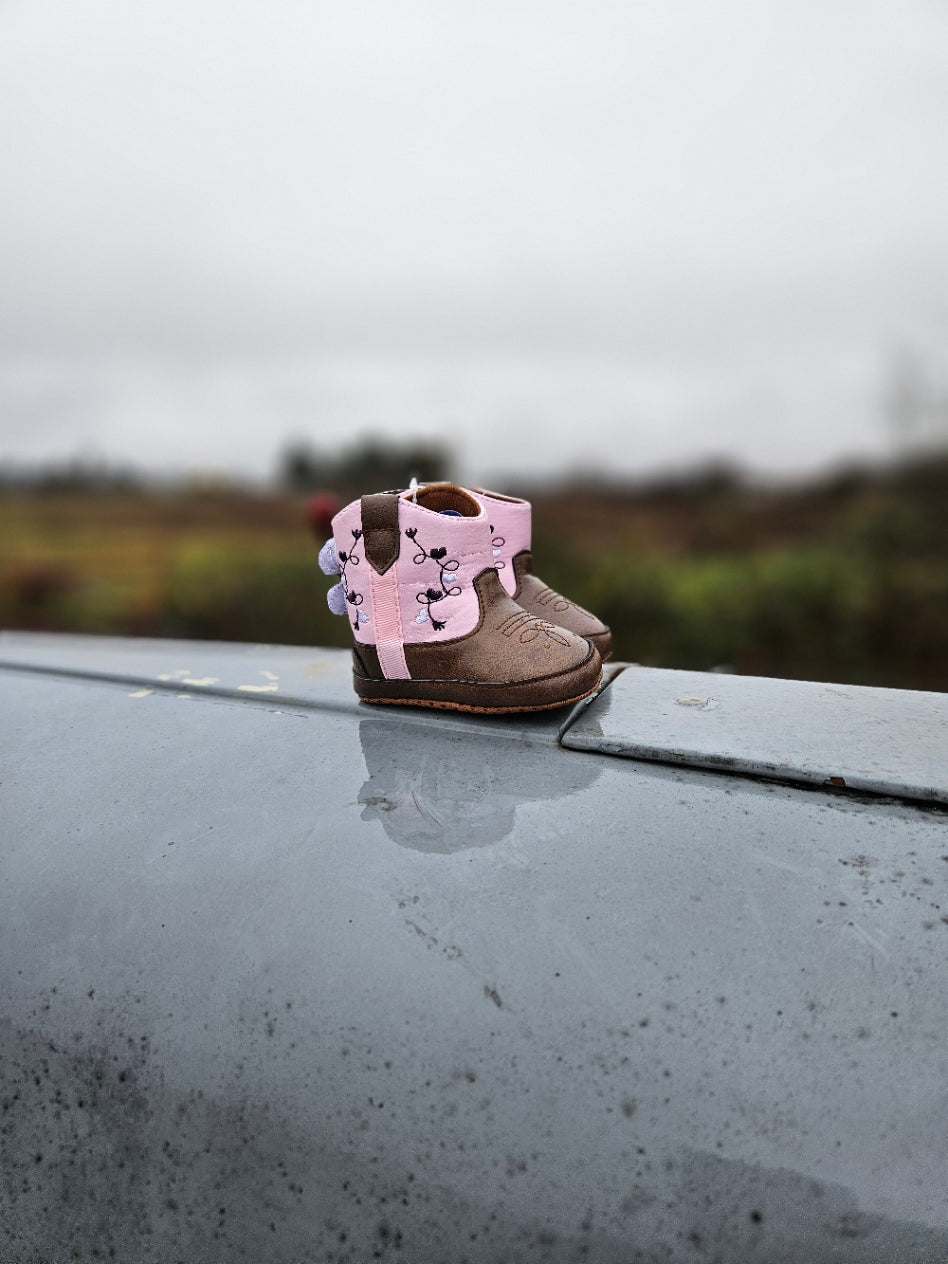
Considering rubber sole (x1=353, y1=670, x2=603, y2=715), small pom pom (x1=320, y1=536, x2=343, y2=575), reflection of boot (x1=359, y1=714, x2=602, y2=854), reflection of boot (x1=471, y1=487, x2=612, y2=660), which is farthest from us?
reflection of boot (x1=471, y1=487, x2=612, y2=660)

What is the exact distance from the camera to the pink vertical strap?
47.4 inches

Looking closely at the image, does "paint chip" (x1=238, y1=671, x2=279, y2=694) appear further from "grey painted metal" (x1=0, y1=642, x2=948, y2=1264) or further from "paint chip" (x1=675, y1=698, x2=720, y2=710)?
"paint chip" (x1=675, y1=698, x2=720, y2=710)

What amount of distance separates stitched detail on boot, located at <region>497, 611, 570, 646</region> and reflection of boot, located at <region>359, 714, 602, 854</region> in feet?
0.47

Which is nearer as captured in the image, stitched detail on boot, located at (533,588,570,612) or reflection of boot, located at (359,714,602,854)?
reflection of boot, located at (359,714,602,854)

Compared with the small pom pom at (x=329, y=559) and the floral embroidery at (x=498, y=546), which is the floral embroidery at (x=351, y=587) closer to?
the small pom pom at (x=329, y=559)

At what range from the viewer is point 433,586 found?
1190 mm

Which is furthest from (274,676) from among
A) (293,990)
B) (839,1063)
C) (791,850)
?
(839,1063)

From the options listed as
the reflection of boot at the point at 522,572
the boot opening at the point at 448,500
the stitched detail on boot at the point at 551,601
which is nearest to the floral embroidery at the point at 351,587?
the boot opening at the point at 448,500

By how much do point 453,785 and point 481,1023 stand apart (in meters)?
0.31

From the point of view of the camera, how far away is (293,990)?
2.71ft

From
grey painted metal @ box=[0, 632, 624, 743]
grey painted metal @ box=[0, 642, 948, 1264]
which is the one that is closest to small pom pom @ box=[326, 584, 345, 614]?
grey painted metal @ box=[0, 632, 624, 743]

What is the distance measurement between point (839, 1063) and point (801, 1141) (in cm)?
7

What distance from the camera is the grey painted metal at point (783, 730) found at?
984 mm

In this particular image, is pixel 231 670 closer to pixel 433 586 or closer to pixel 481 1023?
pixel 433 586
